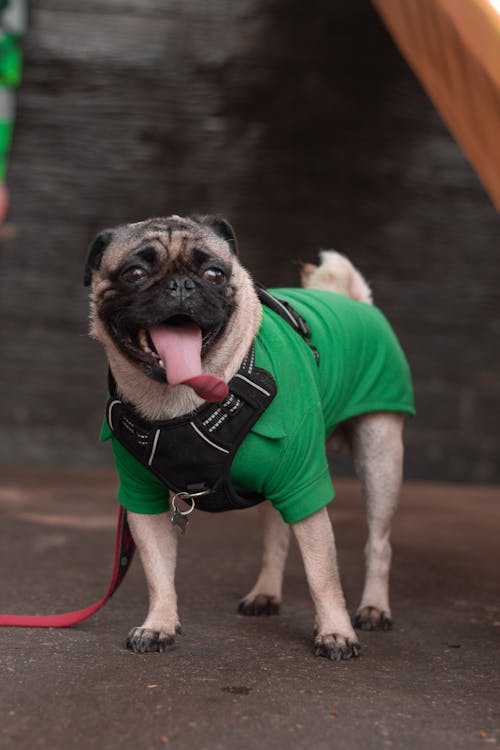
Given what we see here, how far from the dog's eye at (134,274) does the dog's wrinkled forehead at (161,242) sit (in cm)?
4

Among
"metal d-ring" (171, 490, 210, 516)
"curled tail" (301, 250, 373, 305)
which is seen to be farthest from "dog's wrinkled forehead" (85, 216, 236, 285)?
"curled tail" (301, 250, 373, 305)

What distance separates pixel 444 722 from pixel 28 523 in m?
3.67

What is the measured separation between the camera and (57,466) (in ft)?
28.3

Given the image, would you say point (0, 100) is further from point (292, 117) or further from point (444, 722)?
point (444, 722)

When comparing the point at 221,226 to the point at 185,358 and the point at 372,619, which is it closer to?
the point at 185,358

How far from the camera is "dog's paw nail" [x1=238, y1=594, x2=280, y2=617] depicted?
3.50 m

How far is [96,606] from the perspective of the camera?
3088mm

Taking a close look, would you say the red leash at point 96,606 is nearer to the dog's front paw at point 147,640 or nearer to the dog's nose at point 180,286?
the dog's front paw at point 147,640

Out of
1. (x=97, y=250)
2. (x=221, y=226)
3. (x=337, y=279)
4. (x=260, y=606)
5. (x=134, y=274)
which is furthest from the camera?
(x=337, y=279)

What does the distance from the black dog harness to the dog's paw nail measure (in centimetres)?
81

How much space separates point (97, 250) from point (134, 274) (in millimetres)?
227

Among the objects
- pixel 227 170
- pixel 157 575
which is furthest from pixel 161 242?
pixel 227 170

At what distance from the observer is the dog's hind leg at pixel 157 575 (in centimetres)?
289

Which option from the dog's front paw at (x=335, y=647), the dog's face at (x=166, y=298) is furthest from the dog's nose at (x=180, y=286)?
the dog's front paw at (x=335, y=647)
